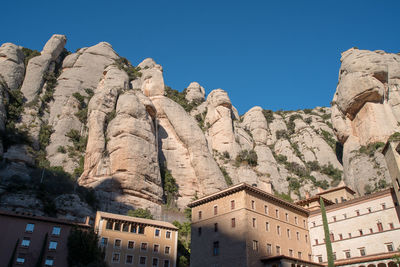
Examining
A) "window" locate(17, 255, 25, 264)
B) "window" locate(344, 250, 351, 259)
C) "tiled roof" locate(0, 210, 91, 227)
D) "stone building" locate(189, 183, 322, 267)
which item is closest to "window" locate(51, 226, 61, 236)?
"tiled roof" locate(0, 210, 91, 227)

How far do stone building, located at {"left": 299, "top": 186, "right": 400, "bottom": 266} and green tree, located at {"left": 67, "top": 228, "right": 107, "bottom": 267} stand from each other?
25.8 metres

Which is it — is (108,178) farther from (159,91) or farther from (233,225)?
(159,91)

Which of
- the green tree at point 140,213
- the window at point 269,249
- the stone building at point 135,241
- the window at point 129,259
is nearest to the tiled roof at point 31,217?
the stone building at point 135,241

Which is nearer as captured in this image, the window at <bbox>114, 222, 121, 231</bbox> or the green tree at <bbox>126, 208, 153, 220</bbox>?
the window at <bbox>114, 222, 121, 231</bbox>

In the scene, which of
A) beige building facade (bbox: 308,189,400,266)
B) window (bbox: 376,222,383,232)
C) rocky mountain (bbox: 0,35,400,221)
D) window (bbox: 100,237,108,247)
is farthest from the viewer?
rocky mountain (bbox: 0,35,400,221)

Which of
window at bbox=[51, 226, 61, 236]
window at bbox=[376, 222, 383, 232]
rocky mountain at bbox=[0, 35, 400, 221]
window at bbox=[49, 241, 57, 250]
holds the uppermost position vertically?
rocky mountain at bbox=[0, 35, 400, 221]

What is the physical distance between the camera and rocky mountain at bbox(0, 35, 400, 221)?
162 ft

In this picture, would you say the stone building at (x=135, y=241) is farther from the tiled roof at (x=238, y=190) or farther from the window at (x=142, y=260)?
the tiled roof at (x=238, y=190)

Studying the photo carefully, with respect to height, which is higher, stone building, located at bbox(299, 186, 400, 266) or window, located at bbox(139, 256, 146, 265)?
stone building, located at bbox(299, 186, 400, 266)

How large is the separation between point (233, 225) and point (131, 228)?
12491 millimetres

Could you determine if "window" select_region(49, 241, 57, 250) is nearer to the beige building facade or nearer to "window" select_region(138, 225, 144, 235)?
"window" select_region(138, 225, 144, 235)

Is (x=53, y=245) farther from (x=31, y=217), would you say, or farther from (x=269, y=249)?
(x=269, y=249)

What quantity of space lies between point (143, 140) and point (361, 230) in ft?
115

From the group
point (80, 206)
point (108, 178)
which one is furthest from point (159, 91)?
point (80, 206)
